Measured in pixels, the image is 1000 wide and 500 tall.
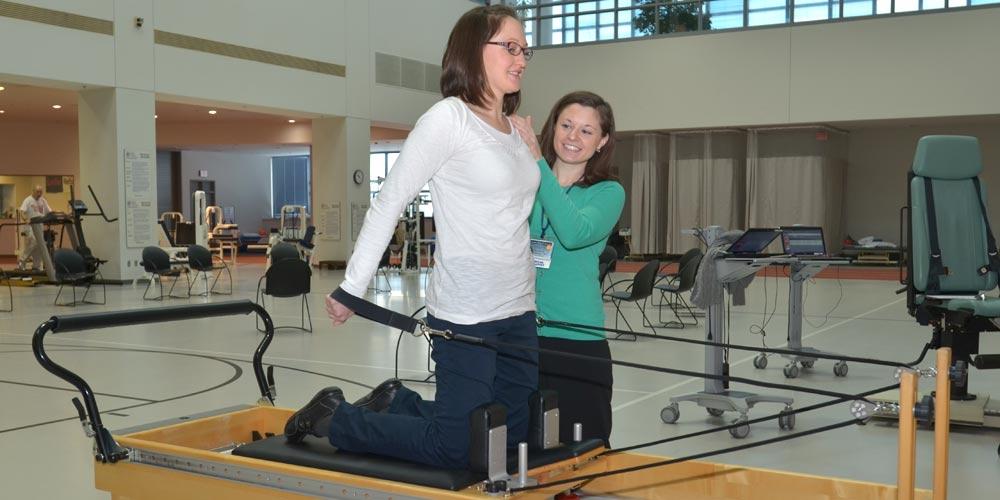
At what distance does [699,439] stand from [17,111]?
21549 millimetres

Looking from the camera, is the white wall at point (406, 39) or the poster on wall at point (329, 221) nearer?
the poster on wall at point (329, 221)

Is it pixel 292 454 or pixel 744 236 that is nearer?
pixel 292 454

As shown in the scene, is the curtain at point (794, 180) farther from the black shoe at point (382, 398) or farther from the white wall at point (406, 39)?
the black shoe at point (382, 398)

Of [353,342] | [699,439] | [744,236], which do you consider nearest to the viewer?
[699,439]

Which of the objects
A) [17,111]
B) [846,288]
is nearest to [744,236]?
[846,288]

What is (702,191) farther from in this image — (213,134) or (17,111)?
(17,111)

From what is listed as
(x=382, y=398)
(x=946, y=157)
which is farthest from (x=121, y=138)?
(x=382, y=398)

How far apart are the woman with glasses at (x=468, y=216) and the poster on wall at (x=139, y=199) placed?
13851mm

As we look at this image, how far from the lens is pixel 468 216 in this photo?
7.86 feet

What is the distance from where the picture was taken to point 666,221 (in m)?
22.8

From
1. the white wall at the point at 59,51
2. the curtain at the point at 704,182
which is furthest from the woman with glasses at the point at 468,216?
the curtain at the point at 704,182

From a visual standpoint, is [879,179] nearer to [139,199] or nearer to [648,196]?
[648,196]

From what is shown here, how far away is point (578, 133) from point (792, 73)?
17678 mm

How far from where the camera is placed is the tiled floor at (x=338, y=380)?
433 cm
